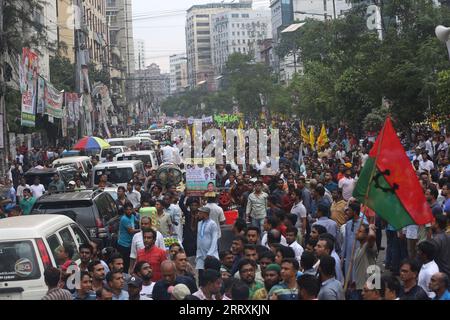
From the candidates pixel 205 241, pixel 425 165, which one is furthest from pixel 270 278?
pixel 425 165

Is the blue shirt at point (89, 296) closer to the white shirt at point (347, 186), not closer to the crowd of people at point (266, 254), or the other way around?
the crowd of people at point (266, 254)

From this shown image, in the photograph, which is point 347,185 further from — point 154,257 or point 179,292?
point 179,292

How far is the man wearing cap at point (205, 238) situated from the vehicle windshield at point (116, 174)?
10.1 meters

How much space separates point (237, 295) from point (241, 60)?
81.5 m

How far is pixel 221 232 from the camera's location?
1380cm

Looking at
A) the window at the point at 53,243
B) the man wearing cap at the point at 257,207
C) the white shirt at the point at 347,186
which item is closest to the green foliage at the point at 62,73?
the white shirt at the point at 347,186

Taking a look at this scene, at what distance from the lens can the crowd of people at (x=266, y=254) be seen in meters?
7.88

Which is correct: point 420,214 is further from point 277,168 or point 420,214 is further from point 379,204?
point 277,168

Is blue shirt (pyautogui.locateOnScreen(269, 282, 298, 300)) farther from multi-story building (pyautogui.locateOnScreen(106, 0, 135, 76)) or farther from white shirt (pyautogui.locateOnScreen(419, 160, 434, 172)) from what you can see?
multi-story building (pyautogui.locateOnScreen(106, 0, 135, 76))

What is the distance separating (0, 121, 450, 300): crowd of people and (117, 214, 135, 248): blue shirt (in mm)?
15

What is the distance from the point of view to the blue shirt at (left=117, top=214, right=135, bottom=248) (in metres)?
13.4

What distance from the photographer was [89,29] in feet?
261

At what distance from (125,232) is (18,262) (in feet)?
13.4
